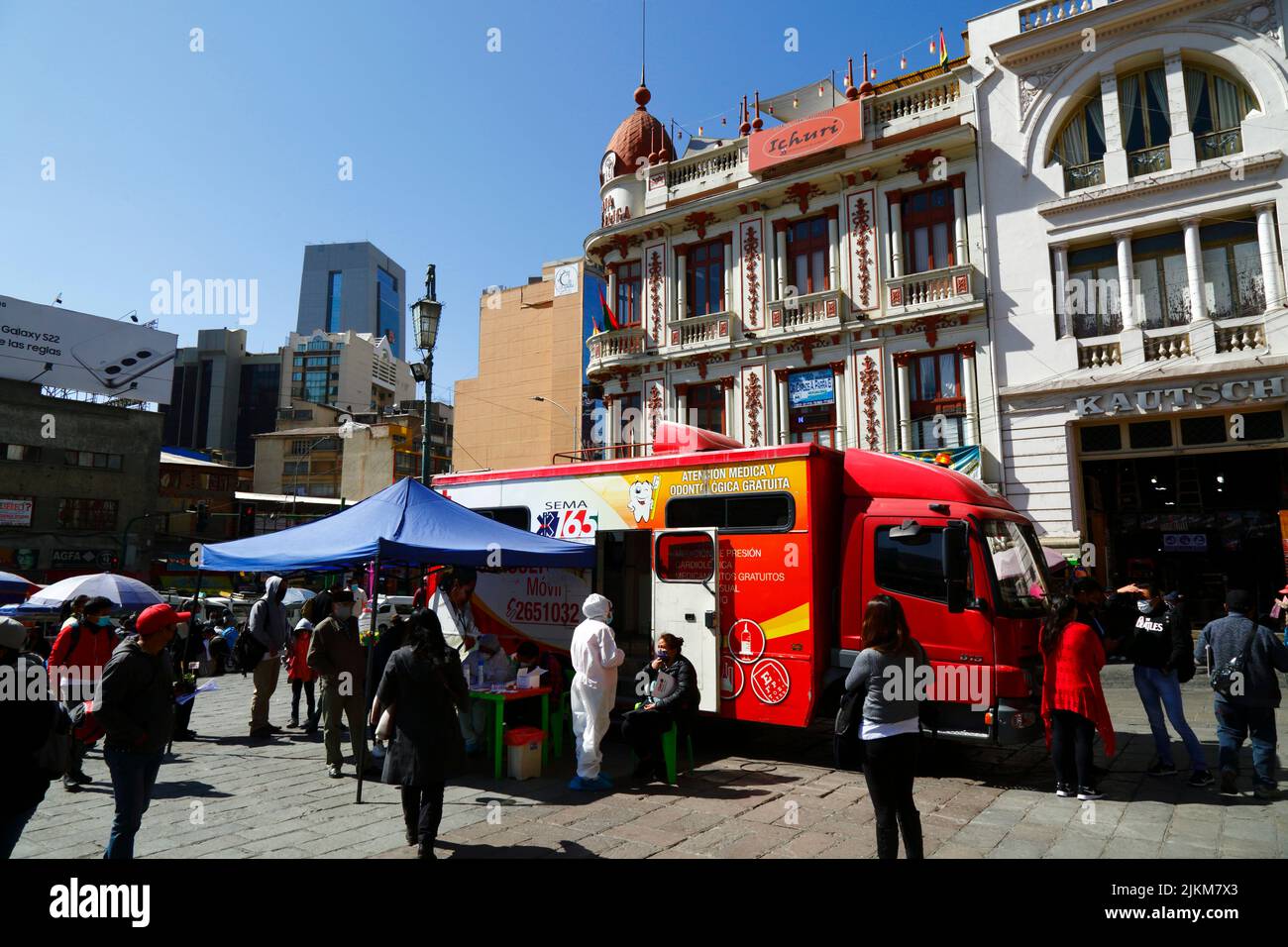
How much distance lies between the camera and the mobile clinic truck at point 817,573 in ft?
25.7

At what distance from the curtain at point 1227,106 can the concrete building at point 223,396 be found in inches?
3756

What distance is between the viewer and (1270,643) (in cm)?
698

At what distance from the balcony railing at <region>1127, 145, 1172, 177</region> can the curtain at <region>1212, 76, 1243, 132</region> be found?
1070mm

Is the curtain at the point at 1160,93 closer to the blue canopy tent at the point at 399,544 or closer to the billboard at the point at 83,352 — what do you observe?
the blue canopy tent at the point at 399,544

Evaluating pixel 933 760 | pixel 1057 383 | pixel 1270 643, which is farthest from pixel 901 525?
pixel 1057 383

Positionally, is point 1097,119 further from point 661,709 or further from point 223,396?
point 223,396

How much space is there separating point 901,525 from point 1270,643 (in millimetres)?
3329

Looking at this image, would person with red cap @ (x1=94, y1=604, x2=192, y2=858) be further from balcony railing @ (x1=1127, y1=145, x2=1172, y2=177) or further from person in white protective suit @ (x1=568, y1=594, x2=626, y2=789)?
balcony railing @ (x1=1127, y1=145, x2=1172, y2=177)

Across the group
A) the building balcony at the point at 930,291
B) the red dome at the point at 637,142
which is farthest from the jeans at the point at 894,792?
the red dome at the point at 637,142

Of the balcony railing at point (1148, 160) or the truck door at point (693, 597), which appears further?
the balcony railing at point (1148, 160)

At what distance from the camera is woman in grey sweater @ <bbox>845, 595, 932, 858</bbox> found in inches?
192

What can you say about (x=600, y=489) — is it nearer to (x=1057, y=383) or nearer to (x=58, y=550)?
(x=1057, y=383)

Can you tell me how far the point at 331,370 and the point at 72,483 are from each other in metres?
49.2

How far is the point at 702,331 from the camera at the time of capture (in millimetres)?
22188
